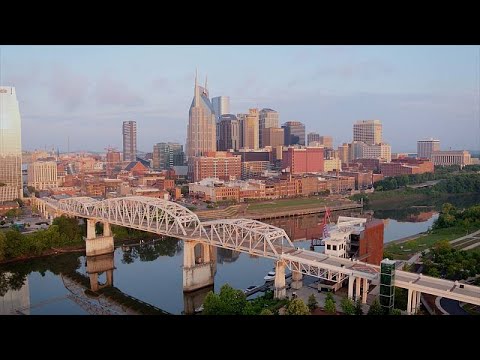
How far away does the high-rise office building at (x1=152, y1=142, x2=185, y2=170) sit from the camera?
20406 mm

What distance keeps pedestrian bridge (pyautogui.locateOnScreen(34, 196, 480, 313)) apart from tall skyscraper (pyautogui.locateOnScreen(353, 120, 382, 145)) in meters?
18.4

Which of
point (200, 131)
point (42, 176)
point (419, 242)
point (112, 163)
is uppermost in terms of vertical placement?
point (200, 131)

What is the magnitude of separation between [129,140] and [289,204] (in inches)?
512

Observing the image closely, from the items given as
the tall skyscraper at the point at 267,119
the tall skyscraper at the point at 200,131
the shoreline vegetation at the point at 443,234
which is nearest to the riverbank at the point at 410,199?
the shoreline vegetation at the point at 443,234

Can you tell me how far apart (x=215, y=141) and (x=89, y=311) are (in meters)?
16.9

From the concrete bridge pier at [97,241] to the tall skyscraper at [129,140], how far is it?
626 inches

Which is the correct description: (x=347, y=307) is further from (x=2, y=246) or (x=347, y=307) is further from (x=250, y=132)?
(x=250, y=132)

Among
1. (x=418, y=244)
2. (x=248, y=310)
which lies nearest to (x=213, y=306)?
(x=248, y=310)

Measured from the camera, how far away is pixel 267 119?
24.5 m

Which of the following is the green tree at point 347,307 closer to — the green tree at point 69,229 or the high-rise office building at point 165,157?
the green tree at point 69,229

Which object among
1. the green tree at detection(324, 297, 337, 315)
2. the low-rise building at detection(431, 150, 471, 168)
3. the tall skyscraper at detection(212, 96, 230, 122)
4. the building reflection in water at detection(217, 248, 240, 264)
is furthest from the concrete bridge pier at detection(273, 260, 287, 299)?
the tall skyscraper at detection(212, 96, 230, 122)
